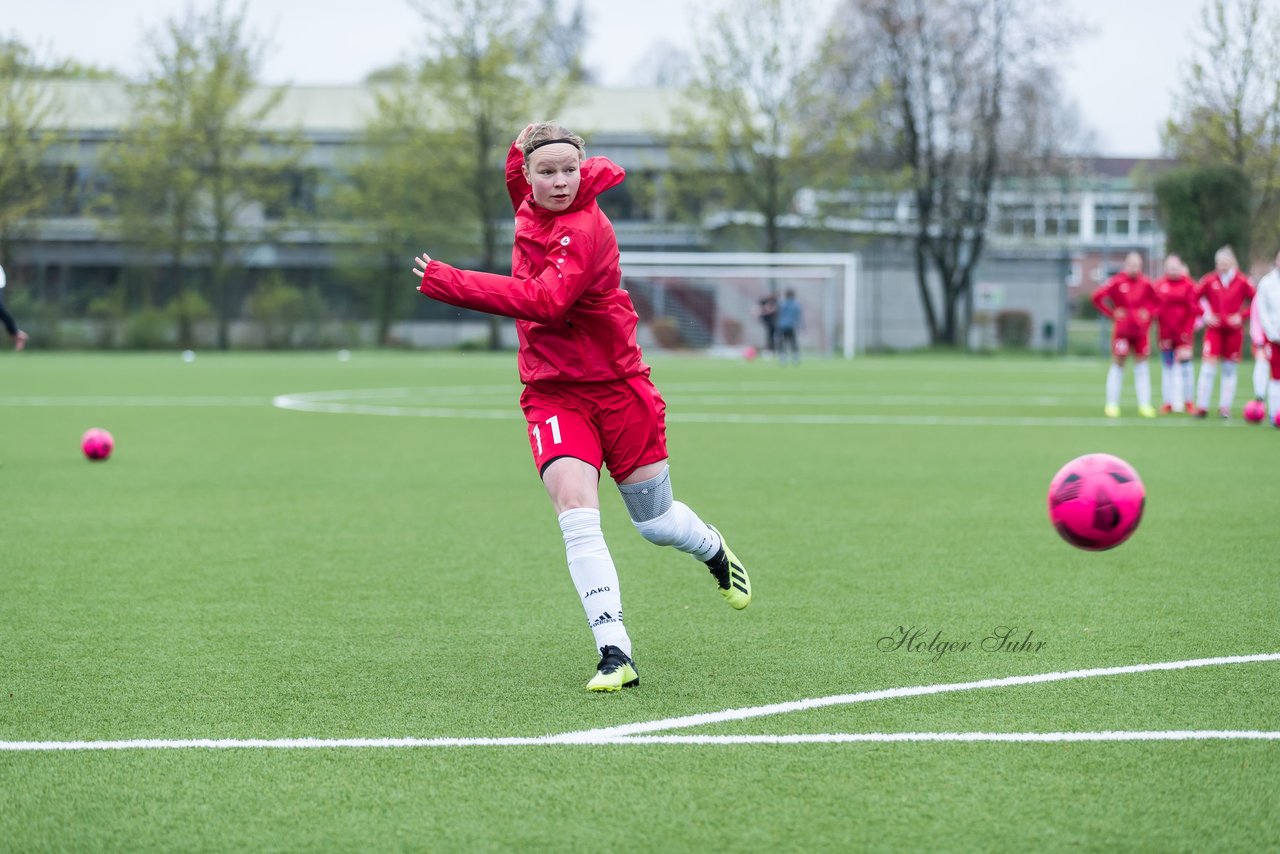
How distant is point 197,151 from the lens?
51156mm

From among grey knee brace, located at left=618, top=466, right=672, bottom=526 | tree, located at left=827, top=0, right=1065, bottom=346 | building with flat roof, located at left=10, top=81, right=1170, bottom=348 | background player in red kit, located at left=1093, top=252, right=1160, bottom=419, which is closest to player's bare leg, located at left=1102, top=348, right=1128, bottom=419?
background player in red kit, located at left=1093, top=252, right=1160, bottom=419

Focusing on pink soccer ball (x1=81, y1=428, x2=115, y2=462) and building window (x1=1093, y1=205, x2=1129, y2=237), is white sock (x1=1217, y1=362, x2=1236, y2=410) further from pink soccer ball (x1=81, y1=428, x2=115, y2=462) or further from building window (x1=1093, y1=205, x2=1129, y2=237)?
building window (x1=1093, y1=205, x2=1129, y2=237)

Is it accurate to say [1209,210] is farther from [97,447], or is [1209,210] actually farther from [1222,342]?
[97,447]

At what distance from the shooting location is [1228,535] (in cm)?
941

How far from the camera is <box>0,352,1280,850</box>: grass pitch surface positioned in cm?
408

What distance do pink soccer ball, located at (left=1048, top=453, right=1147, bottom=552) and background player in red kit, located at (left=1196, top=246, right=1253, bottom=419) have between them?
13.9 m

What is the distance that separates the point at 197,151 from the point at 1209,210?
3286cm

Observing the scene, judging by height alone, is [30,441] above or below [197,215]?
below

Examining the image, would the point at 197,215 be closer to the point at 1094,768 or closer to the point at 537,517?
the point at 537,517

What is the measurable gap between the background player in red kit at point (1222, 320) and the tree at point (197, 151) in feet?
123

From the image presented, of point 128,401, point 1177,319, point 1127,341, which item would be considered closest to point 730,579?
point 1127,341

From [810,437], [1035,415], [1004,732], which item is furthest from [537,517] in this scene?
[1035,415]

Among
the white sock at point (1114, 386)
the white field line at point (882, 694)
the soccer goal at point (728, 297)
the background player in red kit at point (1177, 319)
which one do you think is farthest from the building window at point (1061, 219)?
the white field line at point (882, 694)

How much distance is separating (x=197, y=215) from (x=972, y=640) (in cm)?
4940
